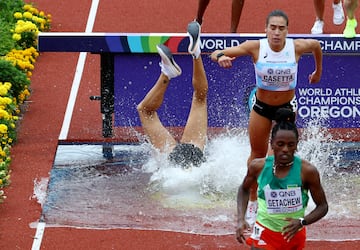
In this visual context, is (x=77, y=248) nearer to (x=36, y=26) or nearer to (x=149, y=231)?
(x=149, y=231)

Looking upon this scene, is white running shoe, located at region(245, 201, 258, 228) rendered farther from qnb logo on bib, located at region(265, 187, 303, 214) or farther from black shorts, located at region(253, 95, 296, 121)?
qnb logo on bib, located at region(265, 187, 303, 214)

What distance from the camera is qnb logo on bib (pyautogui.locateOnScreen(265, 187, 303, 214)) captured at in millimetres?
8555

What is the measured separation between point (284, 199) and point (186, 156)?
12.1 feet

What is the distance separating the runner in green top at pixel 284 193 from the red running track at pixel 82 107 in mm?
2220

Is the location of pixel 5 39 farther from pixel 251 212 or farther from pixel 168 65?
pixel 251 212

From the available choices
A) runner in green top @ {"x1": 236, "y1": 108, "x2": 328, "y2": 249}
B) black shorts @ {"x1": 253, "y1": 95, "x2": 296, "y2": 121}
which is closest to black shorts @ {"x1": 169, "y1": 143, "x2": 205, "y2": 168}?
black shorts @ {"x1": 253, "y1": 95, "x2": 296, "y2": 121}

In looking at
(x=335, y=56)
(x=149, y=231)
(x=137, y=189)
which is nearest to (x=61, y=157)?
(x=137, y=189)

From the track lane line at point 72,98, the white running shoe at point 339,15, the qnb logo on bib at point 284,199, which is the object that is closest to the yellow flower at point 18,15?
the track lane line at point 72,98

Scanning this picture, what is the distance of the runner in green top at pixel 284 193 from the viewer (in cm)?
847

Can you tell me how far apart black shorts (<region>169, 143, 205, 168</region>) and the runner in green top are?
11.3 ft

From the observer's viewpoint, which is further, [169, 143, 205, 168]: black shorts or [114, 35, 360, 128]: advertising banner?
[114, 35, 360, 128]: advertising banner

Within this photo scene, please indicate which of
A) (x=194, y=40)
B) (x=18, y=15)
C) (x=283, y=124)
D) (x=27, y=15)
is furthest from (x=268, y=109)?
(x=18, y=15)

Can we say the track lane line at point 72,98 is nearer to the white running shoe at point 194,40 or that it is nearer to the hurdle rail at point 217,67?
the hurdle rail at point 217,67

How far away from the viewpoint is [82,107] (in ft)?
48.7
